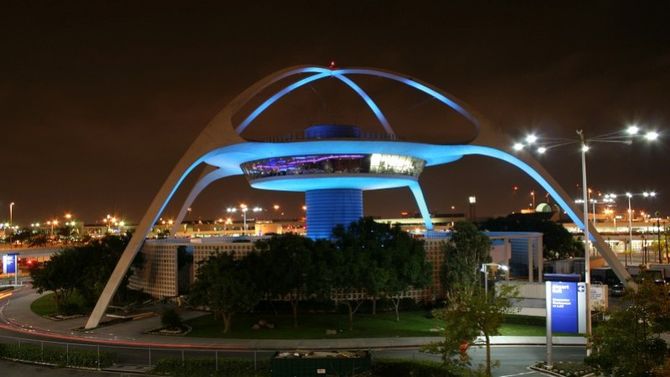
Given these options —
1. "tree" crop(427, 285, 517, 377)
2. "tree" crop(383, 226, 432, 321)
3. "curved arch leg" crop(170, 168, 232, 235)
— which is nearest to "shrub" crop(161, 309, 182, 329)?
"tree" crop(383, 226, 432, 321)

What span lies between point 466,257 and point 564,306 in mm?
20681

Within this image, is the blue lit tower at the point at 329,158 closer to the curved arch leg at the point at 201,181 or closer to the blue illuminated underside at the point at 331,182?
the blue illuminated underside at the point at 331,182

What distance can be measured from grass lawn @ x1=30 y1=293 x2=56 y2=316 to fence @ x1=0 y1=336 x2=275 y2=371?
14590mm

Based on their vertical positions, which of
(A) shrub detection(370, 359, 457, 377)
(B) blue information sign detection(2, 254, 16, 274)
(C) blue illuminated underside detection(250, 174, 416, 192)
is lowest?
(A) shrub detection(370, 359, 457, 377)

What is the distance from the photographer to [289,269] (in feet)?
130

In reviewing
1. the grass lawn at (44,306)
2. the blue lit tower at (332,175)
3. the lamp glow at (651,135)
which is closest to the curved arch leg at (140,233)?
the grass lawn at (44,306)

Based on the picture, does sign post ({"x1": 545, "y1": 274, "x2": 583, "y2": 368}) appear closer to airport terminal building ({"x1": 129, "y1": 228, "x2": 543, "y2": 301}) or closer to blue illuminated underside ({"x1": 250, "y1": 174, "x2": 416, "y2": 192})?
airport terminal building ({"x1": 129, "y1": 228, "x2": 543, "y2": 301})

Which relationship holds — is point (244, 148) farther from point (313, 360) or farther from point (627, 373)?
point (627, 373)

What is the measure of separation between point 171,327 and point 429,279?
67.2 feet

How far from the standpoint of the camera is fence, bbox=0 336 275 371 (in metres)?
26.4

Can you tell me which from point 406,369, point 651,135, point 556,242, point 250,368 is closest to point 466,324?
point 406,369

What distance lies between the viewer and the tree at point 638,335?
17.3 m

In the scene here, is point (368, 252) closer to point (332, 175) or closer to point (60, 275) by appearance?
point (332, 175)

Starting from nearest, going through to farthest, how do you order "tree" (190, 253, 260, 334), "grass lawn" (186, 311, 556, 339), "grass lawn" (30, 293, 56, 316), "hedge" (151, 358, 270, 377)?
"hedge" (151, 358, 270, 377) → "tree" (190, 253, 260, 334) → "grass lawn" (186, 311, 556, 339) → "grass lawn" (30, 293, 56, 316)
